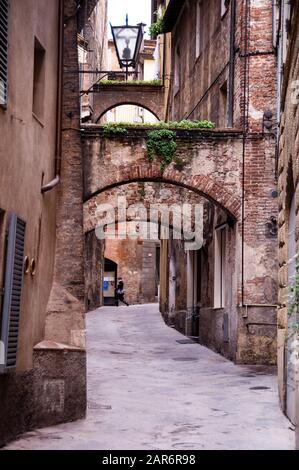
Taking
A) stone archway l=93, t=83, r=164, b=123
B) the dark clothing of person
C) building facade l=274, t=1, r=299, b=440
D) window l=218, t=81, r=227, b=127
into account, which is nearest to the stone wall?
building facade l=274, t=1, r=299, b=440

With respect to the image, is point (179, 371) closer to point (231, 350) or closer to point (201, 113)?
point (231, 350)

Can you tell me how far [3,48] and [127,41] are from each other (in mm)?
7399

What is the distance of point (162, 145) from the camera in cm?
1561

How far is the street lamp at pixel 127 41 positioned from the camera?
14852 millimetres

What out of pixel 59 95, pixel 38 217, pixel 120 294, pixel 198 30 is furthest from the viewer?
pixel 120 294

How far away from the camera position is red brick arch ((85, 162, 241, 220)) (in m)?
15.7

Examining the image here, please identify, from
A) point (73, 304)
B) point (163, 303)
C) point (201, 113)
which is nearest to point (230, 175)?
point (201, 113)

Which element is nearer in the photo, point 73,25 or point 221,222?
point 73,25

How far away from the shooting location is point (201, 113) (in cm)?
2041

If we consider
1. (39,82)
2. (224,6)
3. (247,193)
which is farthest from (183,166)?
(39,82)

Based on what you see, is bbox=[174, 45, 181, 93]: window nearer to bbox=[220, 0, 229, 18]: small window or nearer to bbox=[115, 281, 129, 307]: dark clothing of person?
bbox=[220, 0, 229, 18]: small window

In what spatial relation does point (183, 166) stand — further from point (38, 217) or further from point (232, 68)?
point (38, 217)

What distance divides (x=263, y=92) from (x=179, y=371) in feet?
17.7
